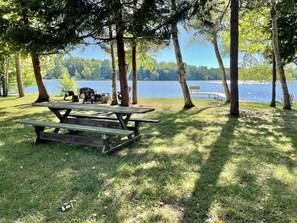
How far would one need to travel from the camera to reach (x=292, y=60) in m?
11.9

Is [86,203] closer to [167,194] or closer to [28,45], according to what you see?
[167,194]

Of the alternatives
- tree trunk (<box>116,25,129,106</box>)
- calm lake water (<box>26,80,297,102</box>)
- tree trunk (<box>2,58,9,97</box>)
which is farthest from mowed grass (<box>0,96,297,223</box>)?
calm lake water (<box>26,80,297,102</box>)

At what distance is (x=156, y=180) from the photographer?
3.06 meters

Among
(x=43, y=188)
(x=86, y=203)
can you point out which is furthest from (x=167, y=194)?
(x=43, y=188)

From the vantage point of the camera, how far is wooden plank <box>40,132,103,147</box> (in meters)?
4.22

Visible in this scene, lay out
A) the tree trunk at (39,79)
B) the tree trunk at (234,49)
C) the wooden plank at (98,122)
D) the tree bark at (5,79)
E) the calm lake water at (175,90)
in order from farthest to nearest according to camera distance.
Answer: the calm lake water at (175,90)
the tree bark at (5,79)
the tree trunk at (39,79)
the tree trunk at (234,49)
the wooden plank at (98,122)

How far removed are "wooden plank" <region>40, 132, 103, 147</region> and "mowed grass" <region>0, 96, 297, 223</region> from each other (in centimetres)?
16

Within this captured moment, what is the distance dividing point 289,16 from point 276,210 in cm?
1147

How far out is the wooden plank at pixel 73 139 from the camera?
422 centimetres

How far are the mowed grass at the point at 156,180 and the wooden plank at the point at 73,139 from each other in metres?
0.16

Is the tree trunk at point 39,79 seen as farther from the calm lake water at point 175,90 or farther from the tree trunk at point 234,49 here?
the calm lake water at point 175,90

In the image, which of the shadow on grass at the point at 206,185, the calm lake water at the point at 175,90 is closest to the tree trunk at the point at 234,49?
the shadow on grass at the point at 206,185

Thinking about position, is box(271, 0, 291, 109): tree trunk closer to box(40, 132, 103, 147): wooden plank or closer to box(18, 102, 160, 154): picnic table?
box(18, 102, 160, 154): picnic table

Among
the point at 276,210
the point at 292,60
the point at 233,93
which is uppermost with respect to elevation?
the point at 292,60
